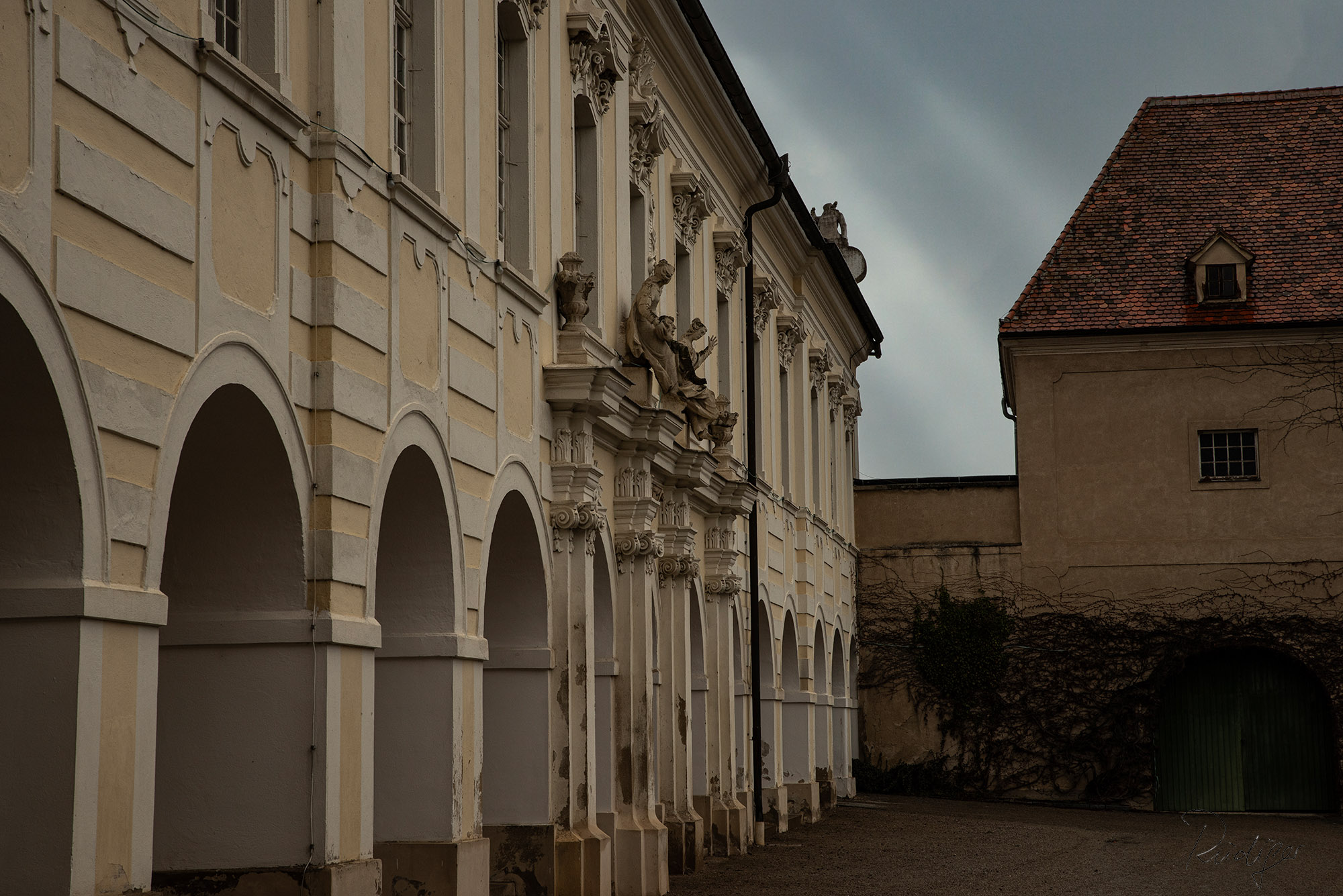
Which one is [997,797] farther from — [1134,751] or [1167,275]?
[1167,275]

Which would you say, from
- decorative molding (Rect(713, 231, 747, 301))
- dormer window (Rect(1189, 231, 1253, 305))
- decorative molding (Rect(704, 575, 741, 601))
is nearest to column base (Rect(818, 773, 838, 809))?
decorative molding (Rect(704, 575, 741, 601))

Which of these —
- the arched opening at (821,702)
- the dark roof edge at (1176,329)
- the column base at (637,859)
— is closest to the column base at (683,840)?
the column base at (637,859)

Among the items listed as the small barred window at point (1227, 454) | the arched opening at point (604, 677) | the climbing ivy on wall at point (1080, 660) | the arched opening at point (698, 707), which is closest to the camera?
the arched opening at point (604, 677)

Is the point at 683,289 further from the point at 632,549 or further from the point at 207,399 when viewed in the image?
the point at 207,399

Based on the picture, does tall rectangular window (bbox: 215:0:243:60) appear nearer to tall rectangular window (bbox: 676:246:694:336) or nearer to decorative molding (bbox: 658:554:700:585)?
decorative molding (bbox: 658:554:700:585)

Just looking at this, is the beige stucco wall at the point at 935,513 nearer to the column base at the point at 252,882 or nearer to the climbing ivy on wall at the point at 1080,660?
the climbing ivy on wall at the point at 1080,660

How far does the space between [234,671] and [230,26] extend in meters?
3.16

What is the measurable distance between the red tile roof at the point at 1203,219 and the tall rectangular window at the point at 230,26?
23.8 m

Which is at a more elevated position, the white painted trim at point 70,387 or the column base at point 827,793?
the white painted trim at point 70,387

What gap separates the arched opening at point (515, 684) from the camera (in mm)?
12875

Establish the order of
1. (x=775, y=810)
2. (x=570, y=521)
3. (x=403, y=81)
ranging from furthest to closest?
(x=775, y=810)
(x=570, y=521)
(x=403, y=81)

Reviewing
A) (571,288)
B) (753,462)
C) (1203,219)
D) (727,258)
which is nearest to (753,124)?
(727,258)

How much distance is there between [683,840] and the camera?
16.9 metres

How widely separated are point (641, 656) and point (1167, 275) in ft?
62.4
